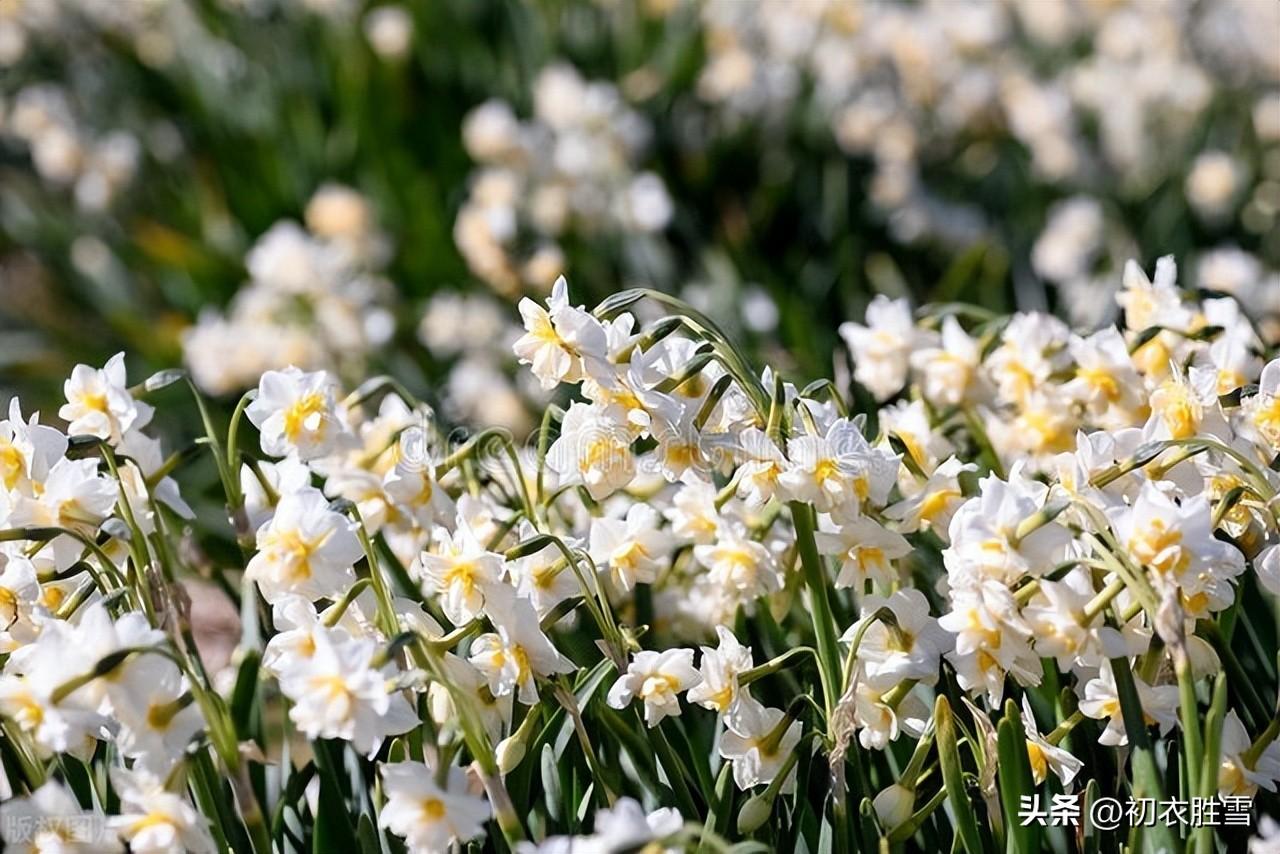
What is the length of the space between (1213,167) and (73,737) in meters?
3.29

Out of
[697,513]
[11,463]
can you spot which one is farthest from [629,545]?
[11,463]

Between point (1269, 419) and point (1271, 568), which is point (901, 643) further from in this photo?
point (1269, 419)

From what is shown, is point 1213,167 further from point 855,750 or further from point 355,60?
point 855,750

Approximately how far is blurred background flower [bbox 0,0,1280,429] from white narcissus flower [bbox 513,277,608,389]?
163 centimetres

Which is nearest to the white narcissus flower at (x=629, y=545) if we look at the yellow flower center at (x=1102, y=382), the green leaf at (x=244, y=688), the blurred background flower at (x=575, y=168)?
the green leaf at (x=244, y=688)

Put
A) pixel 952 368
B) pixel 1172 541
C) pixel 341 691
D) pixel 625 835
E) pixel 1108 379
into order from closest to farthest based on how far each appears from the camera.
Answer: pixel 625 835 → pixel 341 691 → pixel 1172 541 → pixel 1108 379 → pixel 952 368

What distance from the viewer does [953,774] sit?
4.06ft

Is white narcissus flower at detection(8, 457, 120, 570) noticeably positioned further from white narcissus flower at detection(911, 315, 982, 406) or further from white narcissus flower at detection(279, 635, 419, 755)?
white narcissus flower at detection(911, 315, 982, 406)

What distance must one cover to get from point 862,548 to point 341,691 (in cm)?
54

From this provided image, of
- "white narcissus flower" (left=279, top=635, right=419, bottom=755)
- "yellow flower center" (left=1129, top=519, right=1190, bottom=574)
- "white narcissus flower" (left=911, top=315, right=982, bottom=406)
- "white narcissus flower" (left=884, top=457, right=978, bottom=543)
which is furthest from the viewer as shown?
"white narcissus flower" (left=911, top=315, right=982, bottom=406)

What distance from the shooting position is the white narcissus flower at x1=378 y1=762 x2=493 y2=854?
1106mm

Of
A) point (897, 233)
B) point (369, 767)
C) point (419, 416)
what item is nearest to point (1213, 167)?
point (897, 233)

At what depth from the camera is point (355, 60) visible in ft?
14.2

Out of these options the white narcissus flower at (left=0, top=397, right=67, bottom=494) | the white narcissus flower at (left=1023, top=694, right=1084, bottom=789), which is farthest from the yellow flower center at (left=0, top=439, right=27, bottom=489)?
the white narcissus flower at (left=1023, top=694, right=1084, bottom=789)
